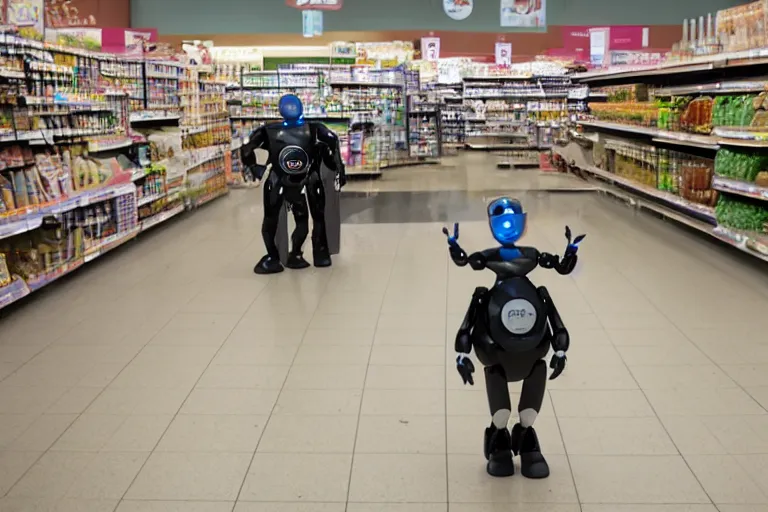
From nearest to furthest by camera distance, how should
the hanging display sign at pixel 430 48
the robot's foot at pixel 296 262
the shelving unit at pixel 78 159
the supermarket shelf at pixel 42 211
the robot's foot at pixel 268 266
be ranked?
1. the supermarket shelf at pixel 42 211
2. the shelving unit at pixel 78 159
3. the robot's foot at pixel 268 266
4. the robot's foot at pixel 296 262
5. the hanging display sign at pixel 430 48

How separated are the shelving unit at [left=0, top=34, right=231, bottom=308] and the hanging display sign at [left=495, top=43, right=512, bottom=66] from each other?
11.8 metres

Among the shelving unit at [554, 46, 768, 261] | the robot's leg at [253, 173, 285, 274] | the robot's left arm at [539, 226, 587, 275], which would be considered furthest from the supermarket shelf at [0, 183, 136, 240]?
the shelving unit at [554, 46, 768, 261]

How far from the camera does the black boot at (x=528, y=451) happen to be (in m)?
2.88

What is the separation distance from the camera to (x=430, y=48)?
19.7 meters

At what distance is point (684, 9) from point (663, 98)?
45.4 ft

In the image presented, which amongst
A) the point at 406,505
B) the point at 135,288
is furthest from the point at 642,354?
the point at 135,288

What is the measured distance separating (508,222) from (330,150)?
12.7 ft

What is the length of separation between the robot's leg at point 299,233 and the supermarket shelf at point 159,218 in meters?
1.84

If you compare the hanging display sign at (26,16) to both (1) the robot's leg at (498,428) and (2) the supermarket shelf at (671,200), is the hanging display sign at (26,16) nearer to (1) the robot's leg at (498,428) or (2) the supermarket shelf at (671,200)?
(1) the robot's leg at (498,428)

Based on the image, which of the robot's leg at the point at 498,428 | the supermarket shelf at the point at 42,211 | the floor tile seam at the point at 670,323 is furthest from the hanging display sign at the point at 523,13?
the robot's leg at the point at 498,428

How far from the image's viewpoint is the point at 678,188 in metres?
7.92

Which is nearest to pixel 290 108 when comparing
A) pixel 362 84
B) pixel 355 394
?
pixel 355 394

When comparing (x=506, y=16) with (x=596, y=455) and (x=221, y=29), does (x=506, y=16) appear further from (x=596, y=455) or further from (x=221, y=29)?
(x=596, y=455)

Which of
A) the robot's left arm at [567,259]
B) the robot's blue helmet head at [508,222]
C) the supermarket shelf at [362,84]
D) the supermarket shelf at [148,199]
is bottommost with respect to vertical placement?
the supermarket shelf at [148,199]
